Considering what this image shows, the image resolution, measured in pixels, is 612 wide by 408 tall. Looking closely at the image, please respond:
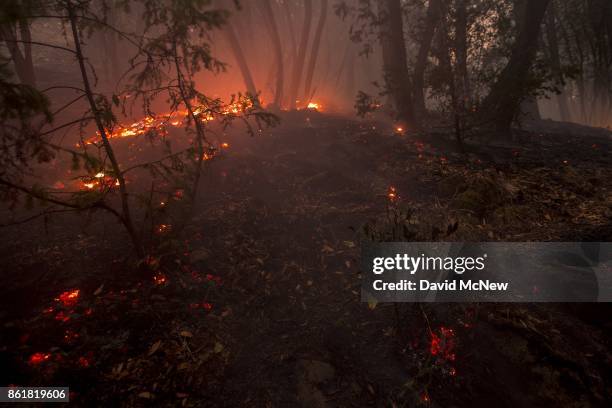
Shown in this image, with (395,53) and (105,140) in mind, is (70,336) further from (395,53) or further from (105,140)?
(395,53)

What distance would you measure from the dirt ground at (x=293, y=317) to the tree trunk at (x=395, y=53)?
378 centimetres

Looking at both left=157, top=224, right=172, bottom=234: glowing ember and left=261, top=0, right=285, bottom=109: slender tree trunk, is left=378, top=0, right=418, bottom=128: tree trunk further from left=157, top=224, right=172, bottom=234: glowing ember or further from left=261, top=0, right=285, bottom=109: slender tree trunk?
left=157, top=224, right=172, bottom=234: glowing ember

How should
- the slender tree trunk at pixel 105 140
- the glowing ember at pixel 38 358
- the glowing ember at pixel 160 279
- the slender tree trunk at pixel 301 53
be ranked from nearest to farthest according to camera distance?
the glowing ember at pixel 38 358, the slender tree trunk at pixel 105 140, the glowing ember at pixel 160 279, the slender tree trunk at pixel 301 53

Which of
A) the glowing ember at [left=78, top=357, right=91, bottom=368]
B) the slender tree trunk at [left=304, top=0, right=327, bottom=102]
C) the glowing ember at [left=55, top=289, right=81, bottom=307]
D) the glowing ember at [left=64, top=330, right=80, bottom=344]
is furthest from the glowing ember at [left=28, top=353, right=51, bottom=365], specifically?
the slender tree trunk at [left=304, top=0, right=327, bottom=102]

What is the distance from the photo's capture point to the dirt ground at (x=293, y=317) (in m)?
3.22

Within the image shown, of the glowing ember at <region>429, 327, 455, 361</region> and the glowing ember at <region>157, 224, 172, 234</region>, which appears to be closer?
the glowing ember at <region>429, 327, 455, 361</region>

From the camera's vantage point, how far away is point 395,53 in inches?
378

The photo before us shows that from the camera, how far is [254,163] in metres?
8.11

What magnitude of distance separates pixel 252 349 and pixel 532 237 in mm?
4369

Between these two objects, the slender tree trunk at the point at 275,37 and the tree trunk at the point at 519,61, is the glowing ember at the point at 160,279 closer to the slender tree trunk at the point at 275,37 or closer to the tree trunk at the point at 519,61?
the tree trunk at the point at 519,61

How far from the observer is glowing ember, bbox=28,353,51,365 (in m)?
3.20

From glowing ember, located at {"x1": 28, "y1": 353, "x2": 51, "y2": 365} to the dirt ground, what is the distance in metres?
0.02

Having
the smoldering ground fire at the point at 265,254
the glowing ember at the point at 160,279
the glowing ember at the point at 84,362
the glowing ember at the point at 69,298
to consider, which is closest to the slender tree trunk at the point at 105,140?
the smoldering ground fire at the point at 265,254

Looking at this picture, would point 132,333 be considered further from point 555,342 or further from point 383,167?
point 383,167
